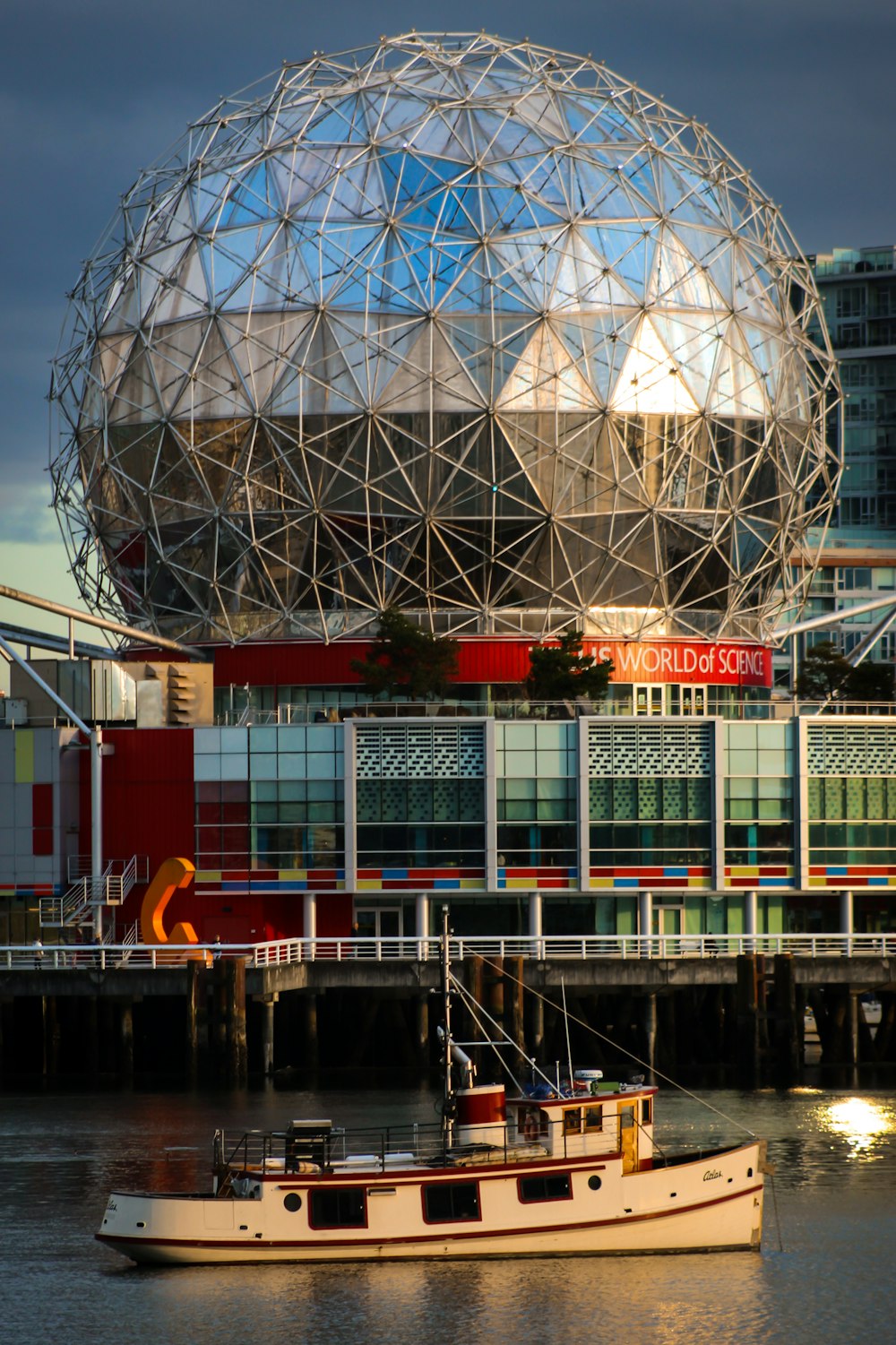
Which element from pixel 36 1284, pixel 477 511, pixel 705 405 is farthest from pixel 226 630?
pixel 36 1284

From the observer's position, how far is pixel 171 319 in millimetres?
90125

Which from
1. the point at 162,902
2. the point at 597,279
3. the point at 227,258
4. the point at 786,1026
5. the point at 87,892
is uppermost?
the point at 227,258

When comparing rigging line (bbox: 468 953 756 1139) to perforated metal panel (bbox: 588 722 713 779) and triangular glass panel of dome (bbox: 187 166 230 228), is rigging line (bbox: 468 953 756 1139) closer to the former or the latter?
perforated metal panel (bbox: 588 722 713 779)

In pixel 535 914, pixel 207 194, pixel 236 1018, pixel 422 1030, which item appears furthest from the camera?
pixel 207 194

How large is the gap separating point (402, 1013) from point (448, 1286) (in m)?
28.8

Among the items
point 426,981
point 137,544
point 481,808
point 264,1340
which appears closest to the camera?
point 264,1340

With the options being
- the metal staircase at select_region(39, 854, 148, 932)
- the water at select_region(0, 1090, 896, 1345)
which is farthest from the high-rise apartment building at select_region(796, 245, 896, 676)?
the water at select_region(0, 1090, 896, 1345)

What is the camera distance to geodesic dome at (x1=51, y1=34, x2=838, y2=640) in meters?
86.6

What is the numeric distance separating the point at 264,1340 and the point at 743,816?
42.4m

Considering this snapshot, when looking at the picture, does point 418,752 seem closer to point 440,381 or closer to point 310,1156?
point 440,381

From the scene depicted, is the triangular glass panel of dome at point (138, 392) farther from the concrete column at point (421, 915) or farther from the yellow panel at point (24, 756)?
the concrete column at point (421, 915)

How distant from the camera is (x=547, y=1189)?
4497 cm

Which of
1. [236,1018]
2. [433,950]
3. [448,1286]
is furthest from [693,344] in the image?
[448,1286]

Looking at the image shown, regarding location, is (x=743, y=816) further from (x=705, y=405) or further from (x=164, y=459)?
(x=164, y=459)
